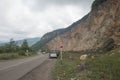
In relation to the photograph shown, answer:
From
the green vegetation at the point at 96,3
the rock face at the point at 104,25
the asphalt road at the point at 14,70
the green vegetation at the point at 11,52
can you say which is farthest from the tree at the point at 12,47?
the asphalt road at the point at 14,70

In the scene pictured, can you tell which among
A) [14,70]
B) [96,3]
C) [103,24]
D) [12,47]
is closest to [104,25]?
[103,24]

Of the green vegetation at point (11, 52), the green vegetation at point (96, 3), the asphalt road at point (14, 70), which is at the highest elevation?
the green vegetation at point (96, 3)

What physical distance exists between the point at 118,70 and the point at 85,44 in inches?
1998

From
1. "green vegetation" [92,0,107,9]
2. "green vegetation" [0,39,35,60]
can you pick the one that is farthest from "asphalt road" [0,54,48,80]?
"green vegetation" [92,0,107,9]

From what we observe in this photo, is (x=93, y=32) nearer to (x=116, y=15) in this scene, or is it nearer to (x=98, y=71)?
(x=116, y=15)

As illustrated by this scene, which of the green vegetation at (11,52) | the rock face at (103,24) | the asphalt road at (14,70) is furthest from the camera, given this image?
the green vegetation at (11,52)

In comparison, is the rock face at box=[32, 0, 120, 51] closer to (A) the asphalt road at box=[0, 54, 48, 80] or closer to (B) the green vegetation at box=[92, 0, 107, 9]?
(B) the green vegetation at box=[92, 0, 107, 9]

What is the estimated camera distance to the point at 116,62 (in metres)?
15.2

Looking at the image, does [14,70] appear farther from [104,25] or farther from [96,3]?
[96,3]

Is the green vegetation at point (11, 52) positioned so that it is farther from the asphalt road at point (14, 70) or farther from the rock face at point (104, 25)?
the asphalt road at point (14, 70)

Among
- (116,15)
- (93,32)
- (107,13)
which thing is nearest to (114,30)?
(116,15)

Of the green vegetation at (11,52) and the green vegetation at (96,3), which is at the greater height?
the green vegetation at (96,3)

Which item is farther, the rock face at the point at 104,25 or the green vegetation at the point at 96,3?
the green vegetation at the point at 96,3

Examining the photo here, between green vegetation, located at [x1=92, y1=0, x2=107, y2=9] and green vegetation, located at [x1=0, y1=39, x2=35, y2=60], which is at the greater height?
green vegetation, located at [x1=92, y1=0, x2=107, y2=9]
